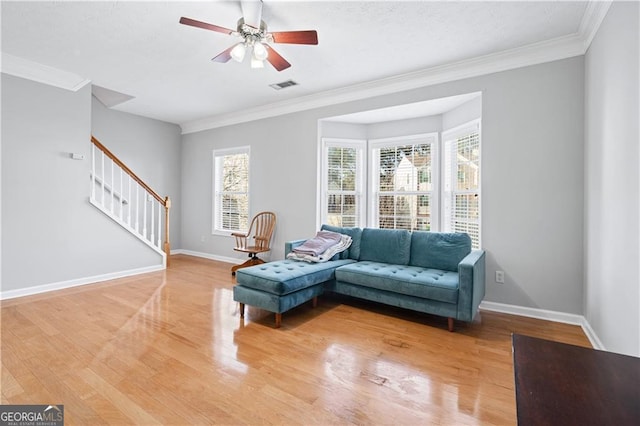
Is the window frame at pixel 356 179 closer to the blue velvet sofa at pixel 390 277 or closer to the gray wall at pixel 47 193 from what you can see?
the blue velvet sofa at pixel 390 277

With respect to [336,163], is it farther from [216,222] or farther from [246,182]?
[216,222]

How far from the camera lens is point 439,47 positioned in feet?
10.4

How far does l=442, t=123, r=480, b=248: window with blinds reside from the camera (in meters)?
3.71

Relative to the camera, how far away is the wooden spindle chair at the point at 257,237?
4949 millimetres

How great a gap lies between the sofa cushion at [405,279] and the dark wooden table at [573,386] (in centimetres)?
182

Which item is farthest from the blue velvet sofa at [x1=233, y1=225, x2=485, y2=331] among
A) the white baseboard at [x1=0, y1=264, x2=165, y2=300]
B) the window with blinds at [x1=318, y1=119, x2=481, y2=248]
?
the white baseboard at [x1=0, y1=264, x2=165, y2=300]

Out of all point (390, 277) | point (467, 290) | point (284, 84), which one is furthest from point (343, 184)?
point (467, 290)

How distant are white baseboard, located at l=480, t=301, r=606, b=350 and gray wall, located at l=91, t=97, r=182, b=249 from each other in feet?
19.8

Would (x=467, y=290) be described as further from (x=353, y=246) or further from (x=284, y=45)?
(x=284, y=45)

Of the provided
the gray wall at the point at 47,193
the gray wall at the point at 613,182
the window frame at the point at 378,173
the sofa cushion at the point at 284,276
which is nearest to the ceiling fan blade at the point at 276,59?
the sofa cushion at the point at 284,276

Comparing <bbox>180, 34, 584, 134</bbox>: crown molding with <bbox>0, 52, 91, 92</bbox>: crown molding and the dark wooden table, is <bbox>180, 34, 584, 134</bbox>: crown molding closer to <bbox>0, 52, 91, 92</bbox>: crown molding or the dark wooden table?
<bbox>0, 52, 91, 92</bbox>: crown molding

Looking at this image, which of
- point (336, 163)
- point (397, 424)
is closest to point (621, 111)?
point (397, 424)

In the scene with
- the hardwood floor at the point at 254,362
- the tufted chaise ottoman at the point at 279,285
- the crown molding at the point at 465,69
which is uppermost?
the crown molding at the point at 465,69

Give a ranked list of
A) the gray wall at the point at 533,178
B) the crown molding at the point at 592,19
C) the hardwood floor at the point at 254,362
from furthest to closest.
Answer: the gray wall at the point at 533,178
the crown molding at the point at 592,19
the hardwood floor at the point at 254,362
